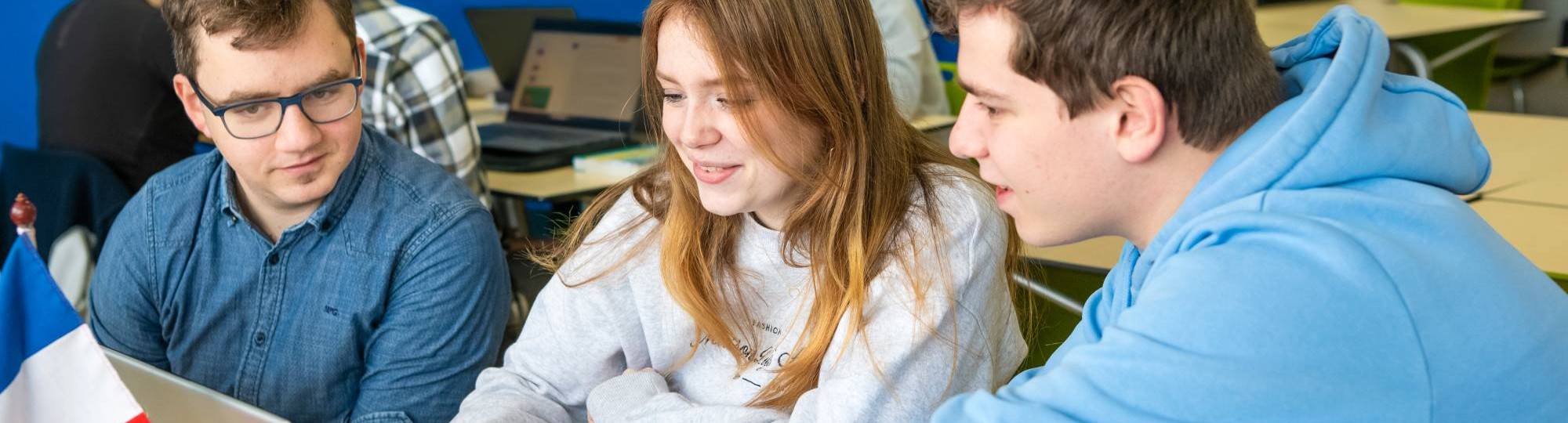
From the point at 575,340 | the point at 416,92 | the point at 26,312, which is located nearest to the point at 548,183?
the point at 416,92

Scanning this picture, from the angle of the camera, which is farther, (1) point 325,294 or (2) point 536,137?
(2) point 536,137

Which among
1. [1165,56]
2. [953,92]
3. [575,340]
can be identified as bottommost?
[953,92]

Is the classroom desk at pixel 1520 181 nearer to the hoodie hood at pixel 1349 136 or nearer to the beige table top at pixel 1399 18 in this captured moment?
the hoodie hood at pixel 1349 136

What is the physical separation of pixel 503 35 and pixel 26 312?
9.54ft

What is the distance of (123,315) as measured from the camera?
174 centimetres

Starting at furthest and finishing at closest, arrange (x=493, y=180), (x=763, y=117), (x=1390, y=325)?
1. (x=493, y=180)
2. (x=763, y=117)
3. (x=1390, y=325)

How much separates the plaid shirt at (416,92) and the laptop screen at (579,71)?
62 cm

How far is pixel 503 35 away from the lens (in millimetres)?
4059

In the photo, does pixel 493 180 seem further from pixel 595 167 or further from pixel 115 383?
pixel 115 383

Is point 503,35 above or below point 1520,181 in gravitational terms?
below

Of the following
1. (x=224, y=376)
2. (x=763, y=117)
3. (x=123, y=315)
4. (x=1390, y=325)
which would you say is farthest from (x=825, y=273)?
(x=123, y=315)


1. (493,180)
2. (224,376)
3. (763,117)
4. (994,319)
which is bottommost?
(493,180)

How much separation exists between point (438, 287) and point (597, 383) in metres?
0.26

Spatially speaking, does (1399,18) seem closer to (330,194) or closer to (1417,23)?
(1417,23)
